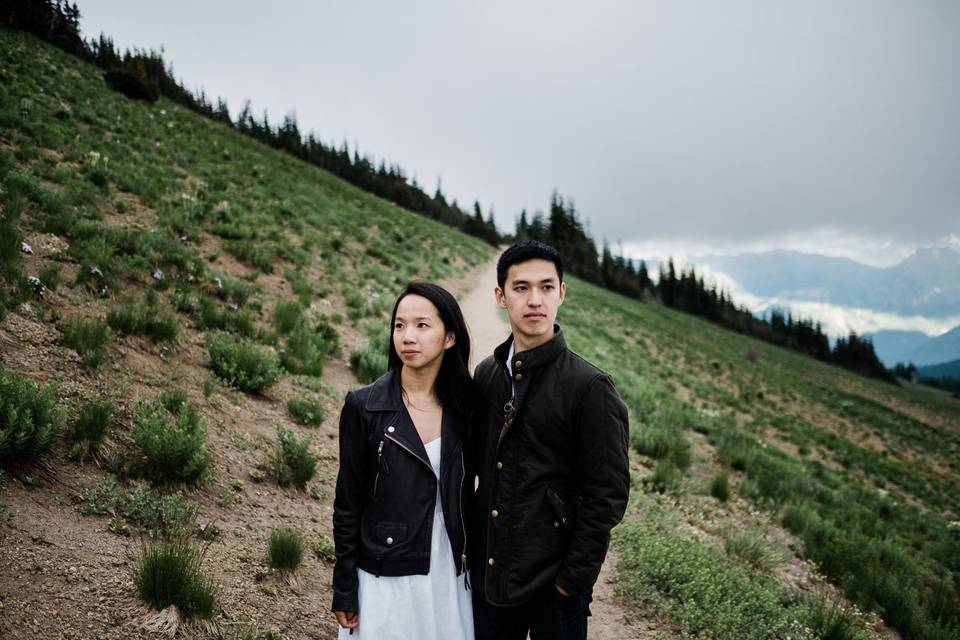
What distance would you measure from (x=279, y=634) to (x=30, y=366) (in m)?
3.32

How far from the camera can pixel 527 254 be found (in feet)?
7.49

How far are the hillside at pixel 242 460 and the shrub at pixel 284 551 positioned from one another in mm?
82

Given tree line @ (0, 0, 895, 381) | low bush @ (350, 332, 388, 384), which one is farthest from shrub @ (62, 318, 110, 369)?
tree line @ (0, 0, 895, 381)

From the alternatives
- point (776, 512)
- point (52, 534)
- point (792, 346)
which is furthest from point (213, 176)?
point (792, 346)

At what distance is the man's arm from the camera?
6.54ft

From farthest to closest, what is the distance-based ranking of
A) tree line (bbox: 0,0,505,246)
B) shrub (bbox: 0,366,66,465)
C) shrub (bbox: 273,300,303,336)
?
tree line (bbox: 0,0,505,246), shrub (bbox: 273,300,303,336), shrub (bbox: 0,366,66,465)

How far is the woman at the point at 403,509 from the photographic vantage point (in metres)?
2.06

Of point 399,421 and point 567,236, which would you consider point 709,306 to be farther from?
point 399,421

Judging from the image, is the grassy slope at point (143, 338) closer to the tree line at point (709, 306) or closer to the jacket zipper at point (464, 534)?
the jacket zipper at point (464, 534)

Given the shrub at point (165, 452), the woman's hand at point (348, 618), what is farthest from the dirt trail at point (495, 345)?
the shrub at point (165, 452)

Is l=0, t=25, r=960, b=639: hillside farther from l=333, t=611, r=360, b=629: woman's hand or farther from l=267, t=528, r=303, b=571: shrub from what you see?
l=333, t=611, r=360, b=629: woman's hand

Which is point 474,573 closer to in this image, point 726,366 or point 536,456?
A: point 536,456

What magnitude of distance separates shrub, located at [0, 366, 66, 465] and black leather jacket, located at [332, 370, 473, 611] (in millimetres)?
2468

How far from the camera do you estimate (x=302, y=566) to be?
141 inches
